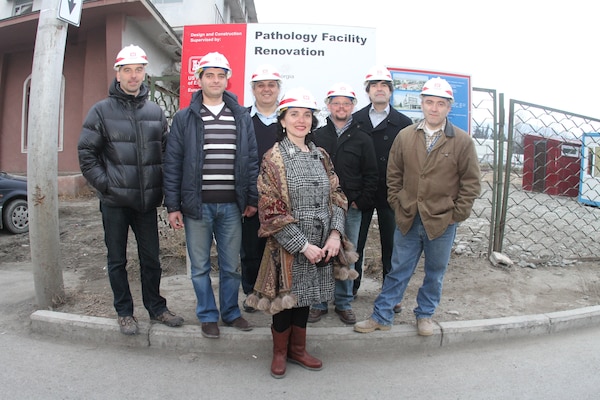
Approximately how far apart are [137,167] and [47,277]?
4.96 ft

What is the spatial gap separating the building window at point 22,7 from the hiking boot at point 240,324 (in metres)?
16.5

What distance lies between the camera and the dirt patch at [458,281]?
405cm

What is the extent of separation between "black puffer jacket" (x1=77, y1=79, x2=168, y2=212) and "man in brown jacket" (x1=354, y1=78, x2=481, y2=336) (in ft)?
6.16

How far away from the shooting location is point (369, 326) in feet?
11.4

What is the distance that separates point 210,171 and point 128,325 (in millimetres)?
1402

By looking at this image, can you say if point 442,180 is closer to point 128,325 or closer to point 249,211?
point 249,211

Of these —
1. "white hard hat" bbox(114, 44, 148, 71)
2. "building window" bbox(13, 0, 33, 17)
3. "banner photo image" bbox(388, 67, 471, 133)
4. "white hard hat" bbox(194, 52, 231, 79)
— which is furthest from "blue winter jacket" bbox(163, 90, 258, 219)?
"building window" bbox(13, 0, 33, 17)

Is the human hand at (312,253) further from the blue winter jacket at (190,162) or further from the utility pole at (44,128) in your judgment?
the utility pole at (44,128)

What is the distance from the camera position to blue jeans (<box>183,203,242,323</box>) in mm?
3182

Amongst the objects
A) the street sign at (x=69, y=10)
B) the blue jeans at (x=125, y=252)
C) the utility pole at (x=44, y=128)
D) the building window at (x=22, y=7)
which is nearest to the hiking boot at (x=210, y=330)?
the blue jeans at (x=125, y=252)

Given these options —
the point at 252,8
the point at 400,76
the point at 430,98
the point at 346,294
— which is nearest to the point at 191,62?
the point at 400,76

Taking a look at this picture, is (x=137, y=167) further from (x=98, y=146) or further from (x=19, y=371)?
(x=19, y=371)

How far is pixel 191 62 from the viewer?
174 inches

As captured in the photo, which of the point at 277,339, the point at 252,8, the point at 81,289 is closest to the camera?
the point at 277,339
